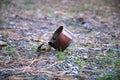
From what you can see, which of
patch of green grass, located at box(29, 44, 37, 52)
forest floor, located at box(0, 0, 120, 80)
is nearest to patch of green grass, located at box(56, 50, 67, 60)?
forest floor, located at box(0, 0, 120, 80)

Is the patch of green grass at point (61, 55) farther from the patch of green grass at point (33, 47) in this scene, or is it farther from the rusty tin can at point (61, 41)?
the patch of green grass at point (33, 47)

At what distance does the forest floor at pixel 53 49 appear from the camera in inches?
99.7

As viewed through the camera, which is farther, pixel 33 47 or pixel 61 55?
pixel 33 47

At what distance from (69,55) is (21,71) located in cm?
69

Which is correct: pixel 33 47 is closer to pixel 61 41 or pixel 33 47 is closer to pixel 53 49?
pixel 53 49

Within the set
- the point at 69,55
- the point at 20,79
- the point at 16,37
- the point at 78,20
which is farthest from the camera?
the point at 78,20

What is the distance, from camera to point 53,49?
126 inches

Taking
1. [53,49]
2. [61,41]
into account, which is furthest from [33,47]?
[61,41]

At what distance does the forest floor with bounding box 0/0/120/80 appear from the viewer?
2.53 meters

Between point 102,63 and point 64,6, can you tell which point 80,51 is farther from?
point 64,6

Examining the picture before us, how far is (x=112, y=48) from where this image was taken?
3322mm

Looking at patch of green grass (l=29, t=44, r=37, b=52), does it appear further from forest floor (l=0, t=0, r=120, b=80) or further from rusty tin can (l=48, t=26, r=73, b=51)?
rusty tin can (l=48, t=26, r=73, b=51)

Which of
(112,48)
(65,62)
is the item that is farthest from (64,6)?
(65,62)

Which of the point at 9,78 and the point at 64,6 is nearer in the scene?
A: the point at 9,78
